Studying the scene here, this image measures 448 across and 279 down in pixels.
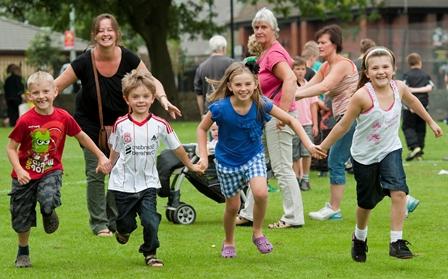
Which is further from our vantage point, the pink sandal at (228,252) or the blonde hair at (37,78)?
the pink sandal at (228,252)

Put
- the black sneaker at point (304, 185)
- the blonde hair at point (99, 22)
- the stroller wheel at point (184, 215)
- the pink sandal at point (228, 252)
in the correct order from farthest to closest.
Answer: the black sneaker at point (304, 185)
the stroller wheel at point (184, 215)
the blonde hair at point (99, 22)
the pink sandal at point (228, 252)

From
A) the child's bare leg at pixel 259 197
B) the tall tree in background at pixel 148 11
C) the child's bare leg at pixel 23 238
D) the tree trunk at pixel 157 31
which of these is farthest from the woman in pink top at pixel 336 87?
the tree trunk at pixel 157 31

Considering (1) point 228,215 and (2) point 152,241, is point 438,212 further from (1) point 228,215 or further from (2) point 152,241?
(2) point 152,241

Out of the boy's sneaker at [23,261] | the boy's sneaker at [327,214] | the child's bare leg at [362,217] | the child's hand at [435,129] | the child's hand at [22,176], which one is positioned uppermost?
the child's hand at [435,129]

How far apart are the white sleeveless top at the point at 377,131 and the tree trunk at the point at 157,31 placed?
96.9ft

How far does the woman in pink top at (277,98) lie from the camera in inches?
424

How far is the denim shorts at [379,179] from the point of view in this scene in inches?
345

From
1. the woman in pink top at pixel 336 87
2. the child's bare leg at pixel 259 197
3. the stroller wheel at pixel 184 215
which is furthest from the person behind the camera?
the stroller wheel at pixel 184 215

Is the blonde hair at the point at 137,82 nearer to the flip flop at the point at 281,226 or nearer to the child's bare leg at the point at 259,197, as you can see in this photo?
the child's bare leg at the point at 259,197

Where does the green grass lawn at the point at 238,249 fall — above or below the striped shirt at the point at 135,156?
below

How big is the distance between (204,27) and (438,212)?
32349 millimetres

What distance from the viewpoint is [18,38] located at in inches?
2537

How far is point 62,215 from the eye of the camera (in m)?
12.4

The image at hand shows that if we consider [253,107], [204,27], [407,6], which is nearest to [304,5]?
[204,27]
